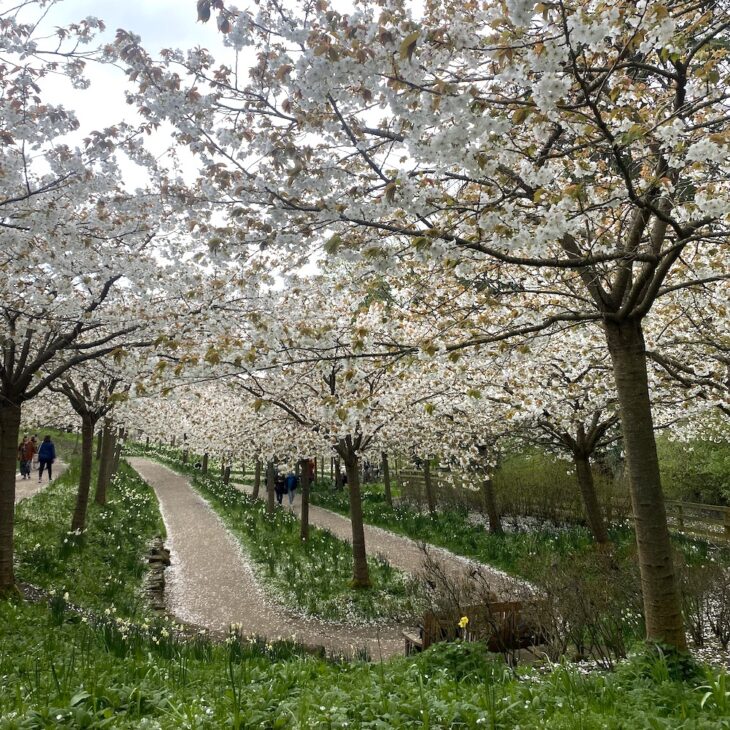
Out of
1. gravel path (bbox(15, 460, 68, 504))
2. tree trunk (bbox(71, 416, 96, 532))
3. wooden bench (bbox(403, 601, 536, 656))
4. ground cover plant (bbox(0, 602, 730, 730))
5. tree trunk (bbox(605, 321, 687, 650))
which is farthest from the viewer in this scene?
gravel path (bbox(15, 460, 68, 504))

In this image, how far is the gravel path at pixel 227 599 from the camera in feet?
24.7

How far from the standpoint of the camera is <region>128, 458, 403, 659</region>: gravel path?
24.7 ft

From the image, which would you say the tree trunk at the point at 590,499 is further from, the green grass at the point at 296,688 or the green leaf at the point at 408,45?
the green leaf at the point at 408,45

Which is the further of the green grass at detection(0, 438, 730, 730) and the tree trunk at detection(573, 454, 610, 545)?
the tree trunk at detection(573, 454, 610, 545)

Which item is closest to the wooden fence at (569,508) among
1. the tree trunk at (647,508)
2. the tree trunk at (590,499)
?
the tree trunk at (590,499)

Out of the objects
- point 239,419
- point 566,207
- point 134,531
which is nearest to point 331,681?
point 566,207

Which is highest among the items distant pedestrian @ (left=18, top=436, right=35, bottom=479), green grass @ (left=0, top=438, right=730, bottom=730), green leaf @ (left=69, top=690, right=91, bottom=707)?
distant pedestrian @ (left=18, top=436, right=35, bottom=479)

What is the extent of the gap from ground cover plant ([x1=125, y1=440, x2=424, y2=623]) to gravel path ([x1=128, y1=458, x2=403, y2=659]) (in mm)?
267

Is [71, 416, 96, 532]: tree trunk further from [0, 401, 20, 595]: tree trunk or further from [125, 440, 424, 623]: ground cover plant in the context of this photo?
[125, 440, 424, 623]: ground cover plant

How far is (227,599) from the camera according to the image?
9266 millimetres

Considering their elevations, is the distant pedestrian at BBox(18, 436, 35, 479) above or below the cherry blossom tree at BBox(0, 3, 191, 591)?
below

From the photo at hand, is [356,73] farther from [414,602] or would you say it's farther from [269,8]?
[414,602]

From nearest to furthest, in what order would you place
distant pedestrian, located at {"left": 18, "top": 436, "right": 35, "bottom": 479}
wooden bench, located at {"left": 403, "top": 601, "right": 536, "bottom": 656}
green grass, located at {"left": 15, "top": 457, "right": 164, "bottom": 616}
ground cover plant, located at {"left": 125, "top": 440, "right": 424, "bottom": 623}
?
wooden bench, located at {"left": 403, "top": 601, "right": 536, "bottom": 656} → green grass, located at {"left": 15, "top": 457, "right": 164, "bottom": 616} → ground cover plant, located at {"left": 125, "top": 440, "right": 424, "bottom": 623} → distant pedestrian, located at {"left": 18, "top": 436, "right": 35, "bottom": 479}

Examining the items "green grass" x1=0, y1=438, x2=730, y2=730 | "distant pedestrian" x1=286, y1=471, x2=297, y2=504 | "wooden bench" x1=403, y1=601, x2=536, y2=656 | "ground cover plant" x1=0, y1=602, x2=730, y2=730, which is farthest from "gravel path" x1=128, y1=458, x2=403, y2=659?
"distant pedestrian" x1=286, y1=471, x2=297, y2=504
